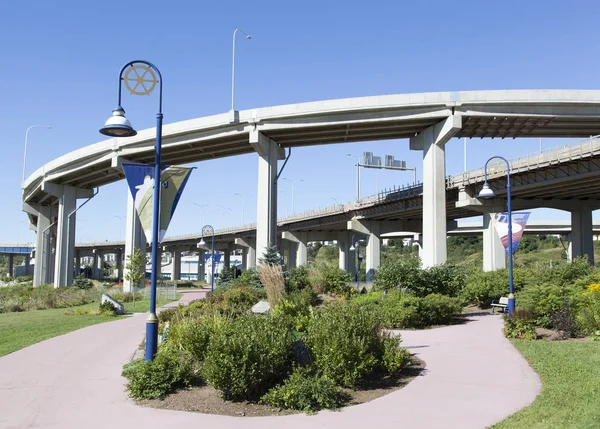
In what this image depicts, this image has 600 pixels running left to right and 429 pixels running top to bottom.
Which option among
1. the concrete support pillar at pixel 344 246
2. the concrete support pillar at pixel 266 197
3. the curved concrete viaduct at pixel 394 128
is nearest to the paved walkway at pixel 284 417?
the curved concrete viaduct at pixel 394 128

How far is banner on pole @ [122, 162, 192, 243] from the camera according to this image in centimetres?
1184

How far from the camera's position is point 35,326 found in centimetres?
2078

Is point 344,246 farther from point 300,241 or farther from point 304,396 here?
point 304,396

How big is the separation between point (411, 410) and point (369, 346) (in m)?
2.31

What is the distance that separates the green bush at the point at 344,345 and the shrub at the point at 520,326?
256 inches

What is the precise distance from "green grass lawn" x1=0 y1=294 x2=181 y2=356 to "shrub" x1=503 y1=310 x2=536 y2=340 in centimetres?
1431

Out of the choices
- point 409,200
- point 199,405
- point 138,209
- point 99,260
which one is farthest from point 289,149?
point 99,260

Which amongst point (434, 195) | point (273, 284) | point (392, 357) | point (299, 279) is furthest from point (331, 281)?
point (392, 357)

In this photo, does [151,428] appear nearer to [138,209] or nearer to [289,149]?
[138,209]

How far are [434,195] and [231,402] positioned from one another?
32440mm

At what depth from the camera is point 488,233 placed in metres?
49.4

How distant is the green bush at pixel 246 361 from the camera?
356 inches

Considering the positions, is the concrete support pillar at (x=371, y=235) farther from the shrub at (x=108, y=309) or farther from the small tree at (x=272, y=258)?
the shrub at (x=108, y=309)

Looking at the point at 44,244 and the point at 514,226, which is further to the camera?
the point at 44,244
